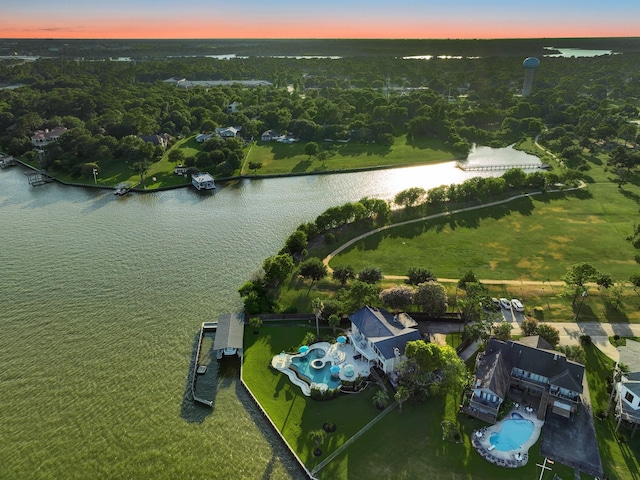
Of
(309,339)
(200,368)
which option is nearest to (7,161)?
(200,368)

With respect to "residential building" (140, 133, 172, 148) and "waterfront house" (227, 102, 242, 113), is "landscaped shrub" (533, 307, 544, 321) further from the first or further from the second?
"waterfront house" (227, 102, 242, 113)

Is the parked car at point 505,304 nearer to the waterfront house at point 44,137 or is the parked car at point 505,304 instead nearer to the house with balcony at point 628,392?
the house with balcony at point 628,392

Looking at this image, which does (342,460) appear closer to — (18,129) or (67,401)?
(67,401)

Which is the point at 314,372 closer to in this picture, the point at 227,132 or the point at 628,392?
the point at 628,392

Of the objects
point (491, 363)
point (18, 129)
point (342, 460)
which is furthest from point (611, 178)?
point (18, 129)

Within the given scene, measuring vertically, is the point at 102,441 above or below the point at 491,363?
below

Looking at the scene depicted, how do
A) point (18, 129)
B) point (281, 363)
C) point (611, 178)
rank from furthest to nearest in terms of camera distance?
point (18, 129)
point (611, 178)
point (281, 363)

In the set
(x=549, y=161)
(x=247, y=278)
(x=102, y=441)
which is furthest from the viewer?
(x=549, y=161)

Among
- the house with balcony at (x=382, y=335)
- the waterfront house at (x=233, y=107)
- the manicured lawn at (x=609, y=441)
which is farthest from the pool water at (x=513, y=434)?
the waterfront house at (x=233, y=107)
